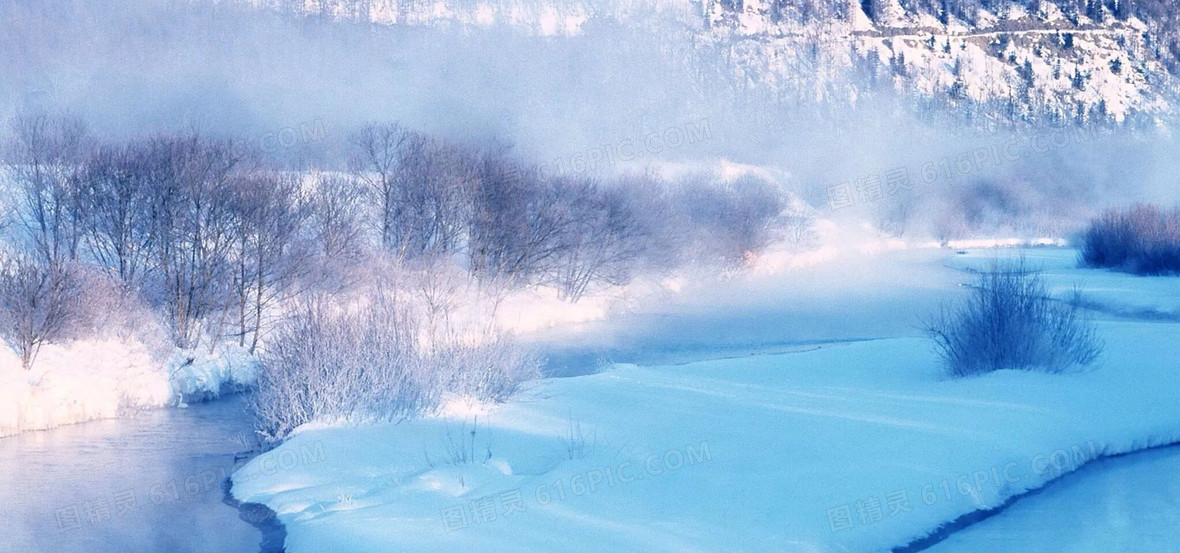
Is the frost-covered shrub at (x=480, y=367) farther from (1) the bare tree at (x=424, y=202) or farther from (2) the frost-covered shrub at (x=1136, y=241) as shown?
→ (2) the frost-covered shrub at (x=1136, y=241)

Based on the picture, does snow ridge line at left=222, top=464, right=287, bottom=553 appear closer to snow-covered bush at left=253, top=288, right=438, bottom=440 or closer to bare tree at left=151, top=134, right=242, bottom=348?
snow-covered bush at left=253, top=288, right=438, bottom=440

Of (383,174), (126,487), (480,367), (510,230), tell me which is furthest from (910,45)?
(126,487)

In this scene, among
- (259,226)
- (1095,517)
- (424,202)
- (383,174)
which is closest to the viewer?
(1095,517)

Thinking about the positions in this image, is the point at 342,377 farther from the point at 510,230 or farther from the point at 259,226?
the point at 510,230

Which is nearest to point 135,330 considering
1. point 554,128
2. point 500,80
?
point 554,128

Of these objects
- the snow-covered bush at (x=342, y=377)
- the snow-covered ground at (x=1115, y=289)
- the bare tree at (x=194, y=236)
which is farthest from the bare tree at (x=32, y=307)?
the snow-covered ground at (x=1115, y=289)

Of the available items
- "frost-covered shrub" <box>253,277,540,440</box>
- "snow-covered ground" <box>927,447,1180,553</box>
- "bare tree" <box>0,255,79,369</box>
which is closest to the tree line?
"bare tree" <box>0,255,79,369</box>
